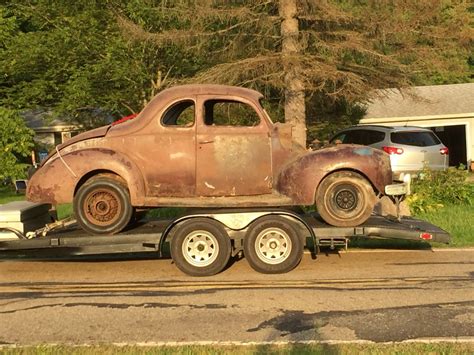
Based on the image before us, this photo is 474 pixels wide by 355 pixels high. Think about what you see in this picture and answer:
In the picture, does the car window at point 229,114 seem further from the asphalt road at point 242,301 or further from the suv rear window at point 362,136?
the suv rear window at point 362,136

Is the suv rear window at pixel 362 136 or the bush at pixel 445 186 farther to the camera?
the suv rear window at pixel 362 136

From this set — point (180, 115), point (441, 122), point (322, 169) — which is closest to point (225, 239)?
point (322, 169)

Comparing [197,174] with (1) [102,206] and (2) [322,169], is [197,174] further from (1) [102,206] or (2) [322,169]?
(2) [322,169]

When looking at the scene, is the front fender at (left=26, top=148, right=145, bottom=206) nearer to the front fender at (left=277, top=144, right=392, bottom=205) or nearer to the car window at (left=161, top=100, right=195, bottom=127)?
the car window at (left=161, top=100, right=195, bottom=127)

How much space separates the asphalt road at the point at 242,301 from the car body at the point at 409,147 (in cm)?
720

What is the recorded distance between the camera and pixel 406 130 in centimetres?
1614

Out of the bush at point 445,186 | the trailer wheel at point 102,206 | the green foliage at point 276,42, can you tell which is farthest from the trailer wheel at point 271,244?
the green foliage at point 276,42

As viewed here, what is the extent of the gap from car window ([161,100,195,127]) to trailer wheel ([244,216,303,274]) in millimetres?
1718

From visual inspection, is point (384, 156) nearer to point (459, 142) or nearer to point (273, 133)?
point (273, 133)

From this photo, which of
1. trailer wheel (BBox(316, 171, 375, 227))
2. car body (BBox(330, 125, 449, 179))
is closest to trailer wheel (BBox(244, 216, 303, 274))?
trailer wheel (BBox(316, 171, 375, 227))

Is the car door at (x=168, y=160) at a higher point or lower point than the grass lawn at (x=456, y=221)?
higher

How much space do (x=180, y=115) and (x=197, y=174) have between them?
3.57ft

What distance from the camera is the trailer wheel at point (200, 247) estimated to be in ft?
24.6

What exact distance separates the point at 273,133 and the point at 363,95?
6608 millimetres
